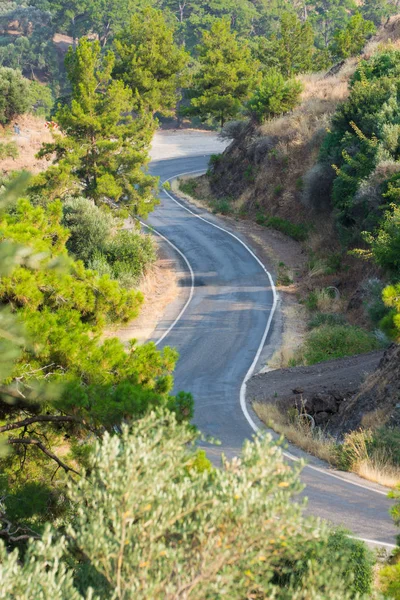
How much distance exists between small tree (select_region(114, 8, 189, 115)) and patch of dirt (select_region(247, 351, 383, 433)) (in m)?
37.6

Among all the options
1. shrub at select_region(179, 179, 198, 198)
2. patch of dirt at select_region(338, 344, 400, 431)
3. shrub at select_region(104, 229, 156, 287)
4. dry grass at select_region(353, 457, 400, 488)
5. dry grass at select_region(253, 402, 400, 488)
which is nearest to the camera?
dry grass at select_region(353, 457, 400, 488)

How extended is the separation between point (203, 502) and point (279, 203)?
3653 cm

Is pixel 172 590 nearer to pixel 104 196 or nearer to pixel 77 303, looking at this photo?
pixel 77 303

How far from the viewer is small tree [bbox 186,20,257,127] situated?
185ft

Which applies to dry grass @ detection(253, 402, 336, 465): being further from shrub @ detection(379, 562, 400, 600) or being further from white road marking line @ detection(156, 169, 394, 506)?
shrub @ detection(379, 562, 400, 600)

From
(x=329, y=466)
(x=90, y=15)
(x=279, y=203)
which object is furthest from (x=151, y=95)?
(x=90, y=15)

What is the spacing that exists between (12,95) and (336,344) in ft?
134

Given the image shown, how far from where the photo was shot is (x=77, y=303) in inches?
443

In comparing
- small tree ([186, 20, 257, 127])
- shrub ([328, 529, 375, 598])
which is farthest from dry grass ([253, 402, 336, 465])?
small tree ([186, 20, 257, 127])

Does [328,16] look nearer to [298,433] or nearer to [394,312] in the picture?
[298,433]

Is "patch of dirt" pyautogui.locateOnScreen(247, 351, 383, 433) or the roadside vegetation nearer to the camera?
the roadside vegetation

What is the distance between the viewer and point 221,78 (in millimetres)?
56844

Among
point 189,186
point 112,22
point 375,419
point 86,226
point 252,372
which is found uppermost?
point 112,22

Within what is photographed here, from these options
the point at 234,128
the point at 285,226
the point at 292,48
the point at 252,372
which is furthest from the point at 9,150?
the point at 252,372
